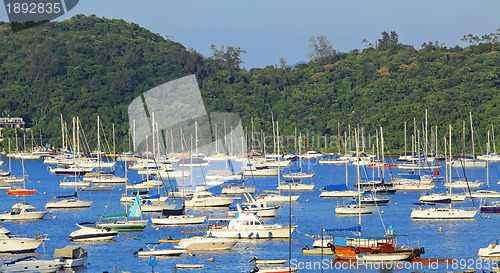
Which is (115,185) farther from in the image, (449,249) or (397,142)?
(397,142)

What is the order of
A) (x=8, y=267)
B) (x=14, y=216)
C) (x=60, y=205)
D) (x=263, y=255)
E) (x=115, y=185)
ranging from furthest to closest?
(x=115, y=185)
(x=60, y=205)
(x=14, y=216)
(x=263, y=255)
(x=8, y=267)

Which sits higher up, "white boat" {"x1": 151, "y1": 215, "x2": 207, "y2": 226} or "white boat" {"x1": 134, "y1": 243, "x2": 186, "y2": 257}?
"white boat" {"x1": 151, "y1": 215, "x2": 207, "y2": 226}

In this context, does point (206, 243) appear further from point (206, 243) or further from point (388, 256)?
point (388, 256)

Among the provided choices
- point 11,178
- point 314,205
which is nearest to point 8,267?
point 314,205

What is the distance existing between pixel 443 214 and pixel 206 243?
2073cm

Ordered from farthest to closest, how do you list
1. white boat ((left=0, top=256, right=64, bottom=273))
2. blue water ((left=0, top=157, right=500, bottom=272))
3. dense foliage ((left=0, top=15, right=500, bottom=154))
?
dense foliage ((left=0, top=15, right=500, bottom=154))
blue water ((left=0, top=157, right=500, bottom=272))
white boat ((left=0, top=256, right=64, bottom=273))

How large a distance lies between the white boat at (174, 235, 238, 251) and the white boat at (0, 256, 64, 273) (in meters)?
8.19

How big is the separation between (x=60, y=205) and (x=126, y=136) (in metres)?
84.9

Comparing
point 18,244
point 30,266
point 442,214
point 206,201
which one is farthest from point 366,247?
point 206,201

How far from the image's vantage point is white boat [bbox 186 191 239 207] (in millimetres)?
62406

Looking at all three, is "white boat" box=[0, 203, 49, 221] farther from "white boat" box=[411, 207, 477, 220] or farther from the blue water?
"white boat" box=[411, 207, 477, 220]

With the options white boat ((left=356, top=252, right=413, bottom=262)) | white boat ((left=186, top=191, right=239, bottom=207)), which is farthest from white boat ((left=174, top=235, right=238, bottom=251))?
white boat ((left=186, top=191, right=239, bottom=207))

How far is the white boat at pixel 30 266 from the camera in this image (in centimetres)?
3675

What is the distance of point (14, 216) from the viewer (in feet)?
186
